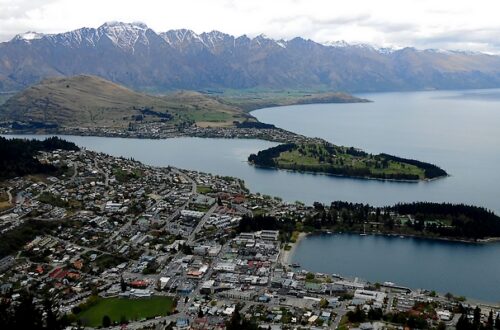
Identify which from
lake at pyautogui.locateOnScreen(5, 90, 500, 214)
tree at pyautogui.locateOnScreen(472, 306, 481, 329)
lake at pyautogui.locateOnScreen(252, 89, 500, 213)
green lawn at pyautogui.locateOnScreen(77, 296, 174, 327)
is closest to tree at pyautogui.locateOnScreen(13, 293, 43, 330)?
green lawn at pyautogui.locateOnScreen(77, 296, 174, 327)

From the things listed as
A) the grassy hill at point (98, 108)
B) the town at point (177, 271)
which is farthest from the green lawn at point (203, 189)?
the grassy hill at point (98, 108)

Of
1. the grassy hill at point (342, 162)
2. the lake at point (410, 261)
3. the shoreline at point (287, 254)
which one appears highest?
the grassy hill at point (342, 162)

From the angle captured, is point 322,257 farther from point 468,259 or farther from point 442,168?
point 442,168

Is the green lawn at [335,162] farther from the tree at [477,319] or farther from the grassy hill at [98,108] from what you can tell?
the grassy hill at [98,108]

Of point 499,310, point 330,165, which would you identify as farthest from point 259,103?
point 499,310

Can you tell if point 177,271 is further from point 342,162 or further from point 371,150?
point 371,150

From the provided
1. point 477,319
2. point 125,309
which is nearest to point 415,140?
point 477,319
